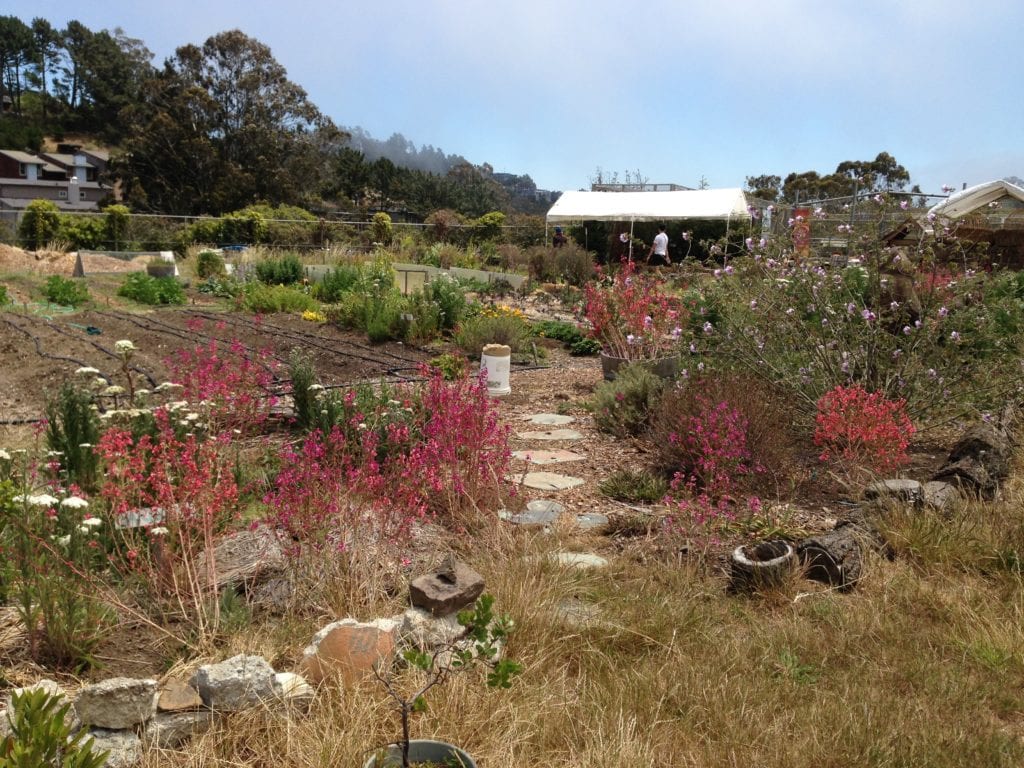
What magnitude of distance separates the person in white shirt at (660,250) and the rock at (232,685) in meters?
10.3

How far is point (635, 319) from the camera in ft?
24.6

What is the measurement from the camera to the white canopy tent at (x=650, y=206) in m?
22.2

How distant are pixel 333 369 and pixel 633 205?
17283 millimetres

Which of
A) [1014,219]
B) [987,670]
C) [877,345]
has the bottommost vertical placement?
[987,670]

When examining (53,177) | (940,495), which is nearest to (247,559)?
(940,495)

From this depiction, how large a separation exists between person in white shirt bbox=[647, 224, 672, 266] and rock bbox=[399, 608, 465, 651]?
9813 millimetres

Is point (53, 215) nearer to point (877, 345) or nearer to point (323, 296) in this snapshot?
point (323, 296)

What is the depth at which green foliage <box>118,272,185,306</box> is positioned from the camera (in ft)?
41.4

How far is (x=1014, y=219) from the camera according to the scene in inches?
426

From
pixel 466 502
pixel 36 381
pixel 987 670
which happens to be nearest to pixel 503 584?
pixel 466 502

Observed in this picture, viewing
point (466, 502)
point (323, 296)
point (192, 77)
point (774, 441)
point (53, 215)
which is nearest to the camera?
point (466, 502)

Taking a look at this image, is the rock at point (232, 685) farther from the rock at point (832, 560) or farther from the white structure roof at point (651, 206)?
the white structure roof at point (651, 206)

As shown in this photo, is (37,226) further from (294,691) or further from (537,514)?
(294,691)

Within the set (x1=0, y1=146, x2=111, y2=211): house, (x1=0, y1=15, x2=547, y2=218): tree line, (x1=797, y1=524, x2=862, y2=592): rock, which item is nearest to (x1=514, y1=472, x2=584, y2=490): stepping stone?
(x1=797, y1=524, x2=862, y2=592): rock
